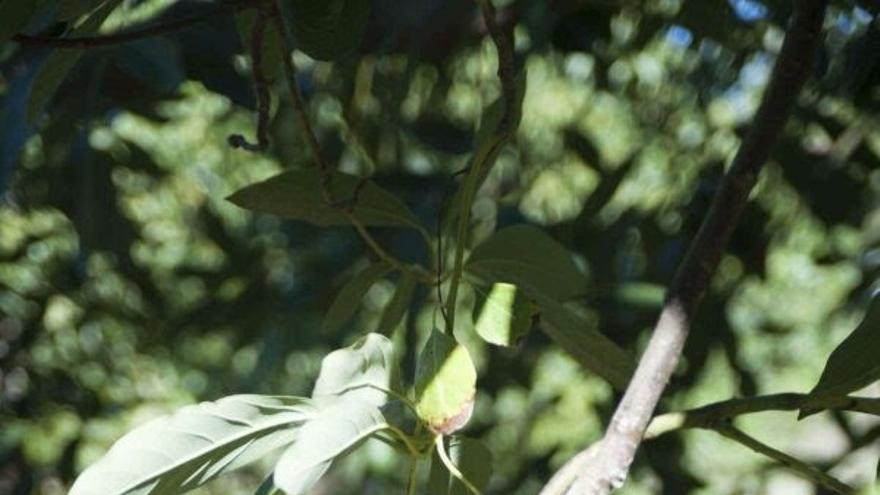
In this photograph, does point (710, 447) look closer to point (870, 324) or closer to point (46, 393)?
point (46, 393)

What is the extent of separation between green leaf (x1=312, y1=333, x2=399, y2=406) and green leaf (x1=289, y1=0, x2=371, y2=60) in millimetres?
146

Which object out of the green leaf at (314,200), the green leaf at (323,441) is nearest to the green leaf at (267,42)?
the green leaf at (314,200)

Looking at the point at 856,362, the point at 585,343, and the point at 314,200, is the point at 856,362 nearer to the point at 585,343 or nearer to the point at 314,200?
the point at 585,343

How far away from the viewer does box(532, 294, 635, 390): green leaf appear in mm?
701

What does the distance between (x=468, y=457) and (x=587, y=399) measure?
1009 millimetres

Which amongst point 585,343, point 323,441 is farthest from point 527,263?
point 323,441

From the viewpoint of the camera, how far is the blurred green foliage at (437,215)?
1.23 m

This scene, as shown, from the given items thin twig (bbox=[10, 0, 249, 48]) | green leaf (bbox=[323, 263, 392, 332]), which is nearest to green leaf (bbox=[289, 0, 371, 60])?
thin twig (bbox=[10, 0, 249, 48])

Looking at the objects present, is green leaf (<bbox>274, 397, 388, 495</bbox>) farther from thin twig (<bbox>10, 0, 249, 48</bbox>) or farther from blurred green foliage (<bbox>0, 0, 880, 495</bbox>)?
blurred green foliage (<bbox>0, 0, 880, 495</bbox>)

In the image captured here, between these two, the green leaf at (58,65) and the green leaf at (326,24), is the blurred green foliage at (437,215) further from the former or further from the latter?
the green leaf at (326,24)

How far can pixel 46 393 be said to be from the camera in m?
1.82

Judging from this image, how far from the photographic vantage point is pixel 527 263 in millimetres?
750

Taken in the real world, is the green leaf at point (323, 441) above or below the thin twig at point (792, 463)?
above

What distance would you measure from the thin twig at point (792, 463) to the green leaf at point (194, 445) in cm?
20
